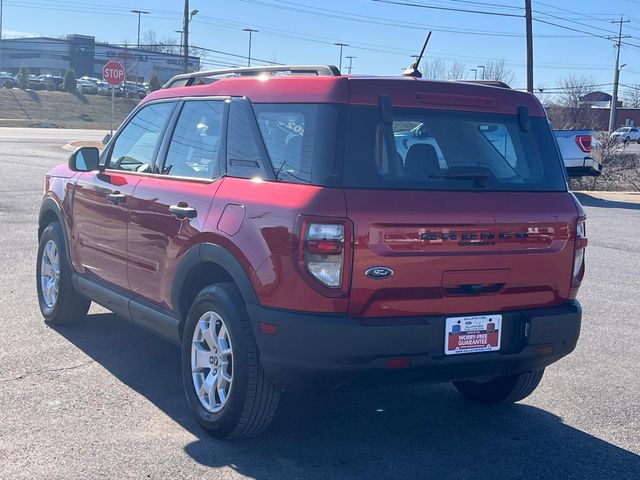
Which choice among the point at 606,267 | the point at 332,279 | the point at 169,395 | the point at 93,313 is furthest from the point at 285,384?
the point at 606,267

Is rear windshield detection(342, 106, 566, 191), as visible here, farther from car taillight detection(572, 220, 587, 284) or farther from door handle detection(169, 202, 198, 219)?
door handle detection(169, 202, 198, 219)

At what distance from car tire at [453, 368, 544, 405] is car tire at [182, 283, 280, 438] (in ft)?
5.22

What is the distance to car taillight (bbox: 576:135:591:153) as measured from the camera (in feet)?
69.0

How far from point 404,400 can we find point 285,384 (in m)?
1.49

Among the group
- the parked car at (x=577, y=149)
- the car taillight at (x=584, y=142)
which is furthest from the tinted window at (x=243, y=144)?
the car taillight at (x=584, y=142)

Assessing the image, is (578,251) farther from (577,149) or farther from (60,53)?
(60,53)

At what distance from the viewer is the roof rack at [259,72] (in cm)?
478

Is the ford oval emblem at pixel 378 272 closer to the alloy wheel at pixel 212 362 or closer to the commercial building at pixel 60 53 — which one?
the alloy wheel at pixel 212 362

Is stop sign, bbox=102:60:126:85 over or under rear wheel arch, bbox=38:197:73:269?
over

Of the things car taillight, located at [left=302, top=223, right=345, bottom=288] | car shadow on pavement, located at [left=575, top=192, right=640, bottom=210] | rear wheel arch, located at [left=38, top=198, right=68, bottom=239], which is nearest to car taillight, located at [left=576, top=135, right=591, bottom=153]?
car shadow on pavement, located at [left=575, top=192, right=640, bottom=210]

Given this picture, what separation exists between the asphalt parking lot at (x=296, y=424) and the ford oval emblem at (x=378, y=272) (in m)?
1.01

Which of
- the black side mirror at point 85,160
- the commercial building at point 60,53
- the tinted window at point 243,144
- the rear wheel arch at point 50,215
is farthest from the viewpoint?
the commercial building at point 60,53

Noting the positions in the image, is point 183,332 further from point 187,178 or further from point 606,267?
point 606,267

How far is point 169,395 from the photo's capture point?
5.55 m
